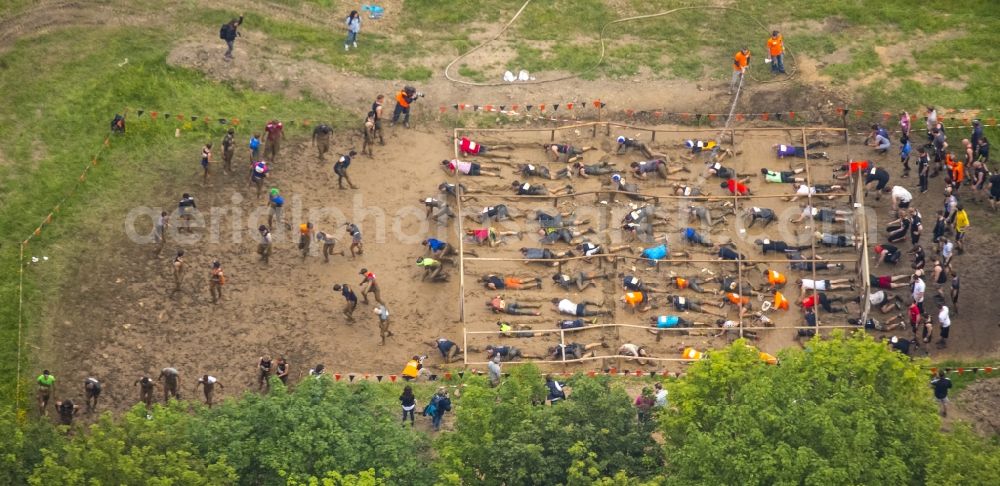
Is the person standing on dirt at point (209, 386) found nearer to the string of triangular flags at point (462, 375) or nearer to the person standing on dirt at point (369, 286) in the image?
the string of triangular flags at point (462, 375)

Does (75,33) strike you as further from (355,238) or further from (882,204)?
(882,204)

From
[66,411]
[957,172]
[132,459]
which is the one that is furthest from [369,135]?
[132,459]

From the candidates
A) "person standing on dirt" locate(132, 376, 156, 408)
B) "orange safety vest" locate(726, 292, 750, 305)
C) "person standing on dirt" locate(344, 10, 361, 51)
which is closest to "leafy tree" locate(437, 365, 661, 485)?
"person standing on dirt" locate(132, 376, 156, 408)

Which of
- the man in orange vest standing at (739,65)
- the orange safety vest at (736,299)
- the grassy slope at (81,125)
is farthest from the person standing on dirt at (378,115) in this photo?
the orange safety vest at (736,299)

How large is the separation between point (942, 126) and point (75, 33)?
36214mm

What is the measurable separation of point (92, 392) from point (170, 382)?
8.93 feet

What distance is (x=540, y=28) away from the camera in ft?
275

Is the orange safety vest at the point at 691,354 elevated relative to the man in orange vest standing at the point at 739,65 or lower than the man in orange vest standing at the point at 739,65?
lower

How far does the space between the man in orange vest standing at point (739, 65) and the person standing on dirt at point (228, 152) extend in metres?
21.3

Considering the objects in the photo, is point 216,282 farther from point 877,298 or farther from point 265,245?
point 877,298

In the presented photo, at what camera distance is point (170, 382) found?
2608 inches

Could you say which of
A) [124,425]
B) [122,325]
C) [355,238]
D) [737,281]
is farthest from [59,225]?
[737,281]

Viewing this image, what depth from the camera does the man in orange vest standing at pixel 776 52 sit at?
3179 inches

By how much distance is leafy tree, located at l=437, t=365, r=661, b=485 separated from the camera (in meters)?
58.2
